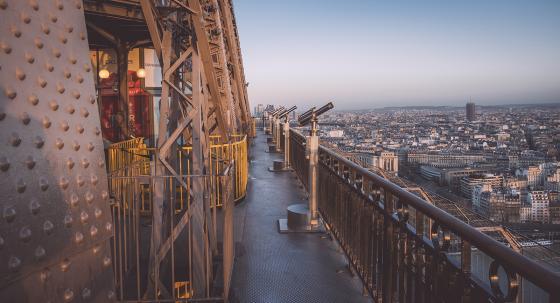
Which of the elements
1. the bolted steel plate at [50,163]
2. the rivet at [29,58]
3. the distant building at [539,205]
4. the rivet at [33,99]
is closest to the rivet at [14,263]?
the bolted steel plate at [50,163]

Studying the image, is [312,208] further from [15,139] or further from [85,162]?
[15,139]

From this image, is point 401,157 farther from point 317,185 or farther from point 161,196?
point 161,196

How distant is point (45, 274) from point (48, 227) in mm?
172

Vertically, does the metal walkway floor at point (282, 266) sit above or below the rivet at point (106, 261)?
below

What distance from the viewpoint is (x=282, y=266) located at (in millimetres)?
5363

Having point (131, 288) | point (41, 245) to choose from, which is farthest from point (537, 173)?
point (41, 245)

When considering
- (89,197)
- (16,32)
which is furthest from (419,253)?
(16,32)

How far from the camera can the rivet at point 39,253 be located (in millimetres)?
1430

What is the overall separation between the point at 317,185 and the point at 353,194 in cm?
227

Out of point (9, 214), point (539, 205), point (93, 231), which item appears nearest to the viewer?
point (9, 214)

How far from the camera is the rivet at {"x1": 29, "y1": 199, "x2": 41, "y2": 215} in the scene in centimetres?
143

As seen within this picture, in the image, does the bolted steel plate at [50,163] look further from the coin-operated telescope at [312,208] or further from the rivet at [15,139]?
the coin-operated telescope at [312,208]

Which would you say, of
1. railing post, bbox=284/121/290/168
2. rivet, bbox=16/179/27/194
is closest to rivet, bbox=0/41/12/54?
rivet, bbox=16/179/27/194

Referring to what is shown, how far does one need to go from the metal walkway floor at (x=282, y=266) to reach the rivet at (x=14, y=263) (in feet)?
10.4
